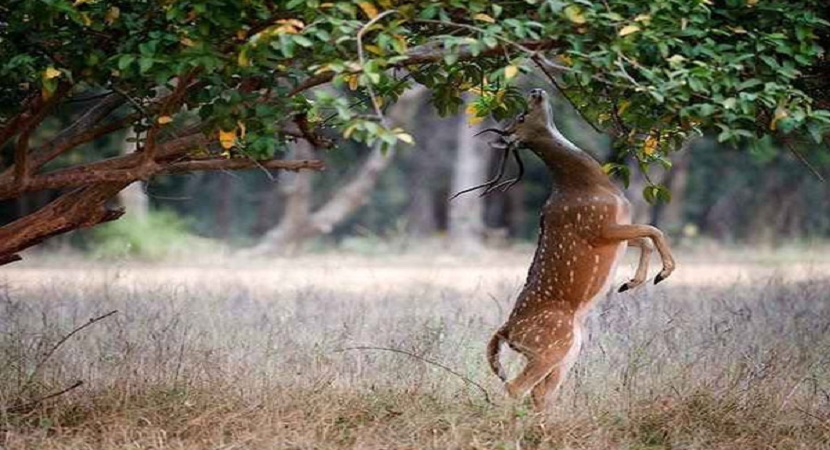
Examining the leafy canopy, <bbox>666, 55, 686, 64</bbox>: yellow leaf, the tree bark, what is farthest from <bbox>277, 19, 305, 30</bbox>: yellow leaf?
the tree bark

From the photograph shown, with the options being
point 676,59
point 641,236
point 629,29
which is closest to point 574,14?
point 629,29

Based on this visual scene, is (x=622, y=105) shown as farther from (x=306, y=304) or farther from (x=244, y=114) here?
(x=306, y=304)

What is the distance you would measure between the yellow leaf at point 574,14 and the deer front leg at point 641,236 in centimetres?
190

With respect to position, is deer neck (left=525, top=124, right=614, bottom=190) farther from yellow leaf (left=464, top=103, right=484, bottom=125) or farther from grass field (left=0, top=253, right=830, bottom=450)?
grass field (left=0, top=253, right=830, bottom=450)

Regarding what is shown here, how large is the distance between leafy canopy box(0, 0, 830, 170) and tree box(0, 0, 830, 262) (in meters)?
0.01

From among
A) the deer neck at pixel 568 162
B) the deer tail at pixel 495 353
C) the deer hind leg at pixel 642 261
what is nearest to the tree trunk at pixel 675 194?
the deer hind leg at pixel 642 261

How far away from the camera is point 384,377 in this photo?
29.0ft

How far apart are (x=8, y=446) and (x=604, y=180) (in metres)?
3.70

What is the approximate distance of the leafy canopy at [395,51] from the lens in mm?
6430

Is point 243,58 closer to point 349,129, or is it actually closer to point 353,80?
point 353,80

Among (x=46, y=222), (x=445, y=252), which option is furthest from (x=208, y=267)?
(x=46, y=222)

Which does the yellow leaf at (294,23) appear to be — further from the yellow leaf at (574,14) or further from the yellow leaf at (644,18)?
the yellow leaf at (644,18)

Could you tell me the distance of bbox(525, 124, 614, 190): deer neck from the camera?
820 centimetres

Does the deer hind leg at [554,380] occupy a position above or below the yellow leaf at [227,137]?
below
